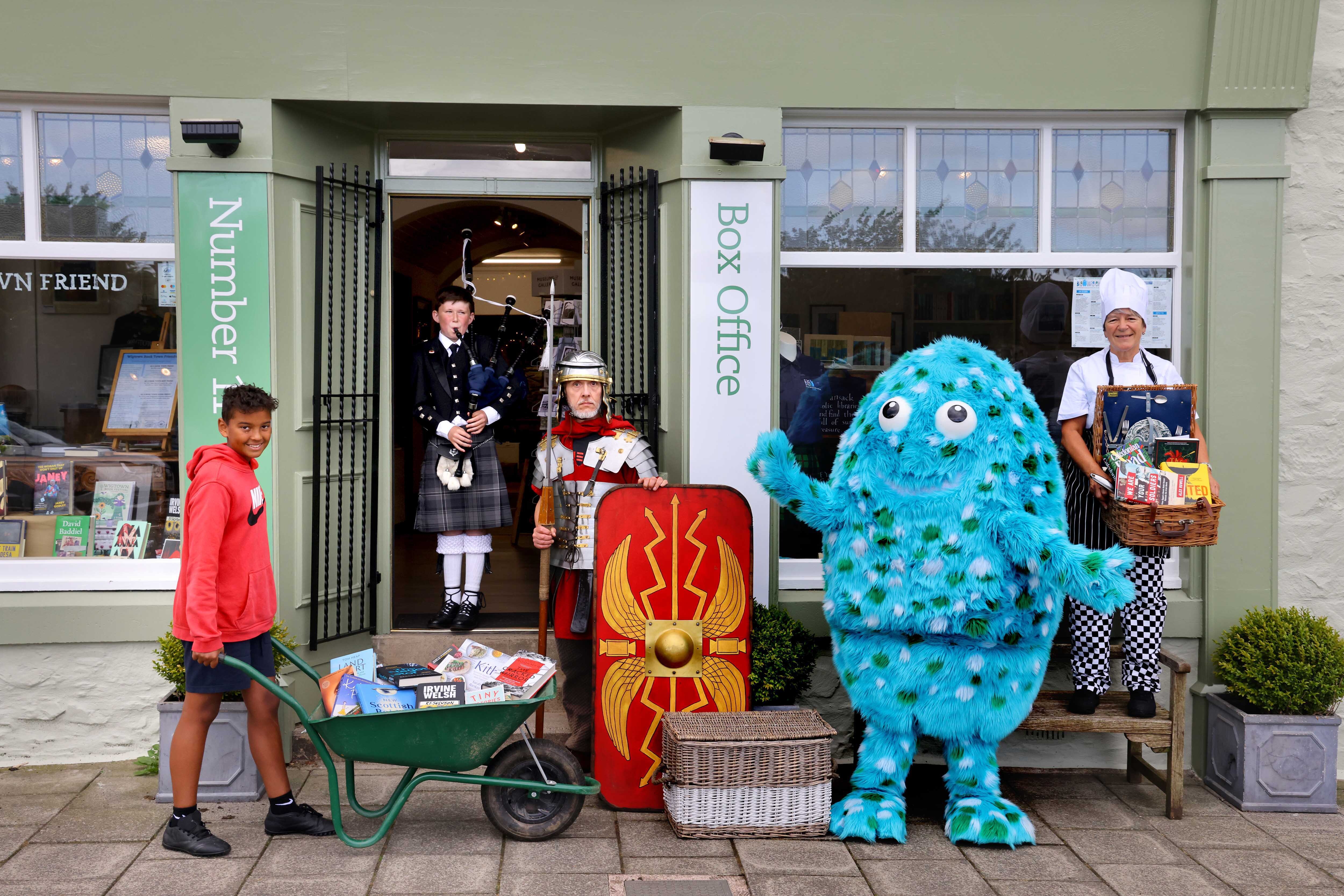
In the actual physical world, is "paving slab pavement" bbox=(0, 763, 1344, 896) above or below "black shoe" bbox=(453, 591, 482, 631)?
below

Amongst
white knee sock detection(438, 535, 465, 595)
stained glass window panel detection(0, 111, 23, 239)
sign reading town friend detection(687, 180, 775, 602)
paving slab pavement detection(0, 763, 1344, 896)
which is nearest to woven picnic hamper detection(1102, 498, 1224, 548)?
paving slab pavement detection(0, 763, 1344, 896)

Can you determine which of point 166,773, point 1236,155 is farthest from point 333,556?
point 1236,155

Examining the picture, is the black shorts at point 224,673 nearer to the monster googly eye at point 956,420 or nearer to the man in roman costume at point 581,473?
the man in roman costume at point 581,473

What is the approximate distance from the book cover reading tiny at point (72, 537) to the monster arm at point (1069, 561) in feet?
14.8

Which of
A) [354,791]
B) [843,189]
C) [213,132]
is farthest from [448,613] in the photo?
[843,189]

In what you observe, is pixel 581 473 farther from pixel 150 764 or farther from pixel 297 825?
pixel 150 764

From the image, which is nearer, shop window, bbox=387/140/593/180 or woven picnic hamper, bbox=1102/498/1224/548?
woven picnic hamper, bbox=1102/498/1224/548

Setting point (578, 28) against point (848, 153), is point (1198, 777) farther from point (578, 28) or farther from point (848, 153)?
point (578, 28)

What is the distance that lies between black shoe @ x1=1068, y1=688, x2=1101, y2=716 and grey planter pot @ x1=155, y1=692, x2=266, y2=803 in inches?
145

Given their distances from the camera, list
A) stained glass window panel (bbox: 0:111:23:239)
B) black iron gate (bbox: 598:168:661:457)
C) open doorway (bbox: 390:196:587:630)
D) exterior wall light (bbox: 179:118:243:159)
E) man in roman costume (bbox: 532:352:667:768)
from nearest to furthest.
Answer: man in roman costume (bbox: 532:352:667:768)
exterior wall light (bbox: 179:118:243:159)
stained glass window panel (bbox: 0:111:23:239)
black iron gate (bbox: 598:168:661:457)
open doorway (bbox: 390:196:587:630)

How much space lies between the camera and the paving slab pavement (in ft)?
13.3

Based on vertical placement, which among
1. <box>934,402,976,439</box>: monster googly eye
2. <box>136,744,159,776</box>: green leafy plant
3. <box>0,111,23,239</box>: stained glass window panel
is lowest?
<box>136,744,159,776</box>: green leafy plant

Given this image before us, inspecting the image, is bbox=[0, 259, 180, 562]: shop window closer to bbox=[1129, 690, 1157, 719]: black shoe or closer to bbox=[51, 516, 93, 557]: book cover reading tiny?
bbox=[51, 516, 93, 557]: book cover reading tiny

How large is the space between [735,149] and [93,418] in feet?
11.8
